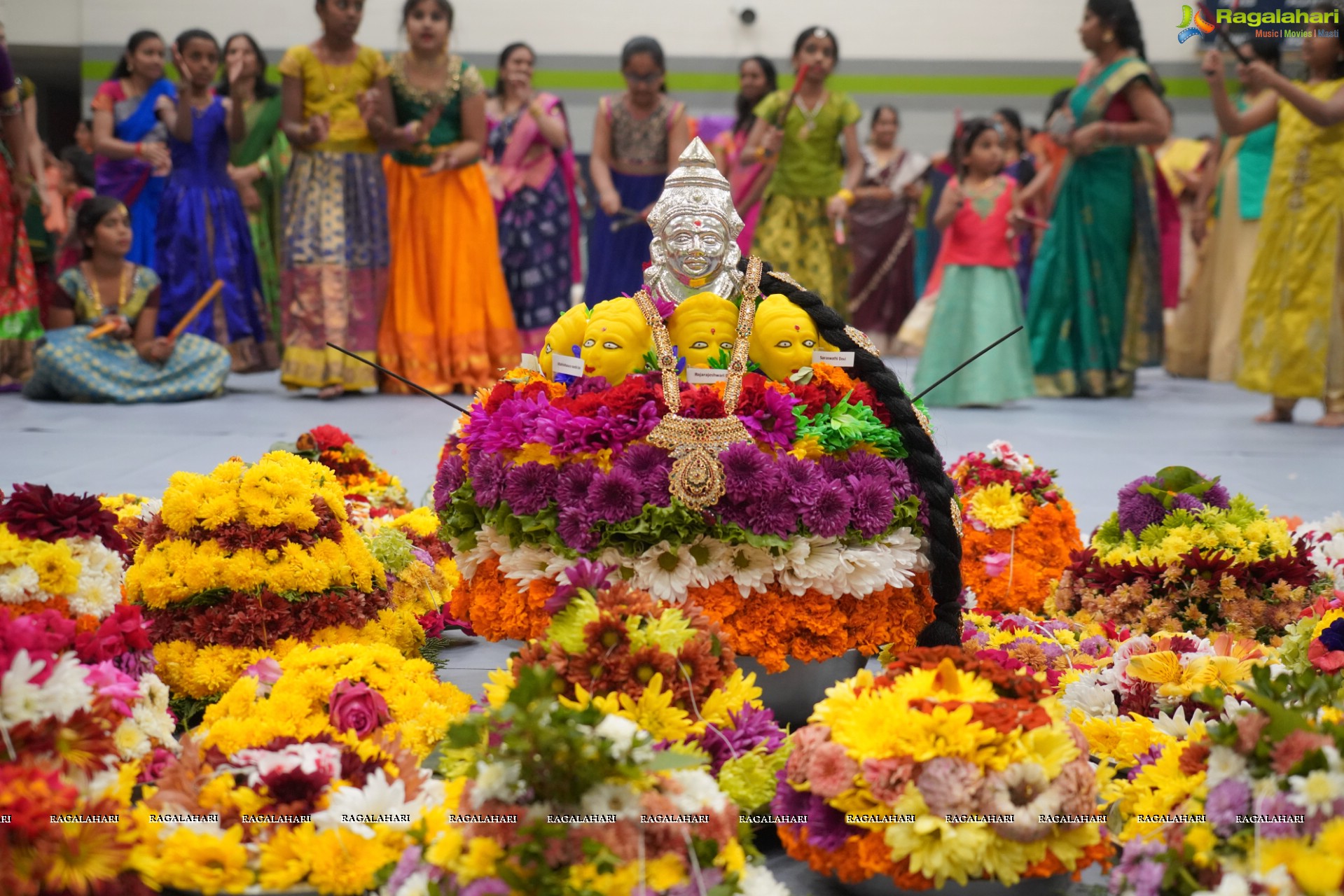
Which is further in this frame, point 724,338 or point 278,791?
point 724,338

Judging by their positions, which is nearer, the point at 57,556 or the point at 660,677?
the point at 660,677

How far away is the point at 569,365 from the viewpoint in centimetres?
262

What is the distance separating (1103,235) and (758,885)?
7.28m

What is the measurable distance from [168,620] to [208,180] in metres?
7.01

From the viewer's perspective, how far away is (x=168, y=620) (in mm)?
2594

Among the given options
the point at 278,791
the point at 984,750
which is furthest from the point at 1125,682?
the point at 278,791

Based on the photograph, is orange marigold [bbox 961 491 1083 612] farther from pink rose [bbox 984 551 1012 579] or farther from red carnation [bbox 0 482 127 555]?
red carnation [bbox 0 482 127 555]

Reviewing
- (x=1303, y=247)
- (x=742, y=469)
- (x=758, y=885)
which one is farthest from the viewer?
(x=1303, y=247)

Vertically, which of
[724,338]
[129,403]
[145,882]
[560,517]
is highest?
[724,338]

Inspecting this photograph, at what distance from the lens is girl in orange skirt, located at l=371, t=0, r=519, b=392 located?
7637 mm

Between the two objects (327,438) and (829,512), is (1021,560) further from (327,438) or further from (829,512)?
(327,438)

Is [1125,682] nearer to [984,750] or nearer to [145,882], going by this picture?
[984,750]

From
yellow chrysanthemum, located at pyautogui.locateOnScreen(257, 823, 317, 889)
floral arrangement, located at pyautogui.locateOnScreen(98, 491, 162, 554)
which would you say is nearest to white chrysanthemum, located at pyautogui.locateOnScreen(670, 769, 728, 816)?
yellow chrysanthemum, located at pyautogui.locateOnScreen(257, 823, 317, 889)

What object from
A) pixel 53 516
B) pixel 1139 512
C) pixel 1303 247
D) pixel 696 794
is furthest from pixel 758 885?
pixel 1303 247
